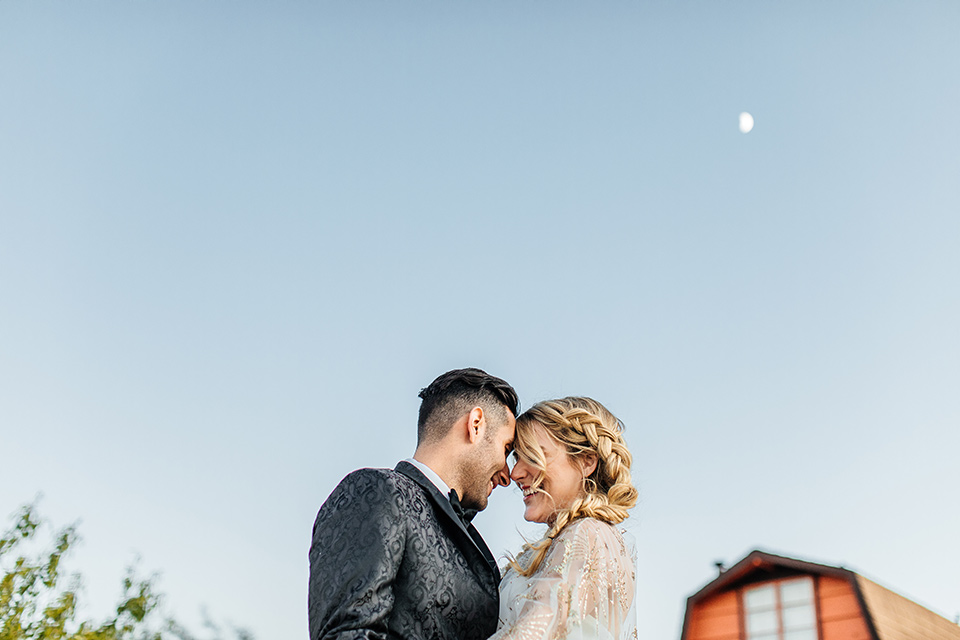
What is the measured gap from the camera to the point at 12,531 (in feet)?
34.2

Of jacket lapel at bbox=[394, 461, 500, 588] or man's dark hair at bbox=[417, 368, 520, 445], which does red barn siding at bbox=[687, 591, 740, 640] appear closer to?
man's dark hair at bbox=[417, 368, 520, 445]

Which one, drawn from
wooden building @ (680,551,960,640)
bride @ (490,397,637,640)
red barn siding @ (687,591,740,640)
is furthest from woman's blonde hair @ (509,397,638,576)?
red barn siding @ (687,591,740,640)

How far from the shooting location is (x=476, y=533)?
3.87 m

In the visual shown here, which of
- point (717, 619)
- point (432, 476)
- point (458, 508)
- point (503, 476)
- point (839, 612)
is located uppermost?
point (717, 619)

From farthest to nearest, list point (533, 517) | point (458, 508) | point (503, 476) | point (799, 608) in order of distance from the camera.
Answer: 1. point (799, 608)
2. point (533, 517)
3. point (503, 476)
4. point (458, 508)

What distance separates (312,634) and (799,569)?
47.0 feet

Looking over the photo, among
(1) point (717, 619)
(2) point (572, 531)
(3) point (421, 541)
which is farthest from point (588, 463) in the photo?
(1) point (717, 619)

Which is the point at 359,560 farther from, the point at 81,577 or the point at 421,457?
the point at 81,577

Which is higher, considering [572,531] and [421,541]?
[572,531]

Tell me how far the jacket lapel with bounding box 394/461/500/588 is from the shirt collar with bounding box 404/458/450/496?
33mm

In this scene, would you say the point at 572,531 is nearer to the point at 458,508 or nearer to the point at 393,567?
the point at 458,508

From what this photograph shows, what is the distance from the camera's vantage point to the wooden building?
14.4m

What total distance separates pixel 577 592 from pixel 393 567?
925 millimetres

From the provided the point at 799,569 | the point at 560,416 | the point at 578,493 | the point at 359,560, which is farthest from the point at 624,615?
the point at 799,569
